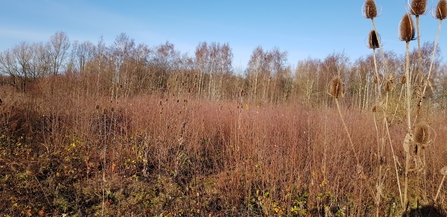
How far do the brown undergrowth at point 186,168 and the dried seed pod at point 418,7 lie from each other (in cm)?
111

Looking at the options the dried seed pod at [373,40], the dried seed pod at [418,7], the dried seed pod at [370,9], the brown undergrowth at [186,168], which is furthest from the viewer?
the brown undergrowth at [186,168]

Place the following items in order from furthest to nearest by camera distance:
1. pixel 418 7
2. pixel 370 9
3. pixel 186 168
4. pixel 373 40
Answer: pixel 186 168 → pixel 373 40 → pixel 370 9 → pixel 418 7

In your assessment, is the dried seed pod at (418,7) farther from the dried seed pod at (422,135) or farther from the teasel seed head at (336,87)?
the dried seed pod at (422,135)

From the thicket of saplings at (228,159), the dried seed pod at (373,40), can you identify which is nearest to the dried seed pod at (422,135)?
the thicket of saplings at (228,159)

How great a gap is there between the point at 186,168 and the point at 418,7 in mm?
4150

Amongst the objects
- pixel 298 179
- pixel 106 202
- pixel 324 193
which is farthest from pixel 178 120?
pixel 324 193

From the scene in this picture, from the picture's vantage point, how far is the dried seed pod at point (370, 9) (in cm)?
191

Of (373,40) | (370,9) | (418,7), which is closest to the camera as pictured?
(418,7)

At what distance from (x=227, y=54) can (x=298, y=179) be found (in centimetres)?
2293

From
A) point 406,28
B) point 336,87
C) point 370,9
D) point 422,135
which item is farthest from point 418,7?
point 422,135

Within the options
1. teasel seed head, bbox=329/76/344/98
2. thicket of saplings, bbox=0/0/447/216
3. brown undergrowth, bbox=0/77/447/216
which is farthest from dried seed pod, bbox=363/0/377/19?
brown undergrowth, bbox=0/77/447/216

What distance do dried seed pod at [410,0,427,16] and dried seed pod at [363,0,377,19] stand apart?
8.7 inches

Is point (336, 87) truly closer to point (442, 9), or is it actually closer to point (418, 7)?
point (418, 7)

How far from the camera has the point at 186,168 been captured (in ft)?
16.1
